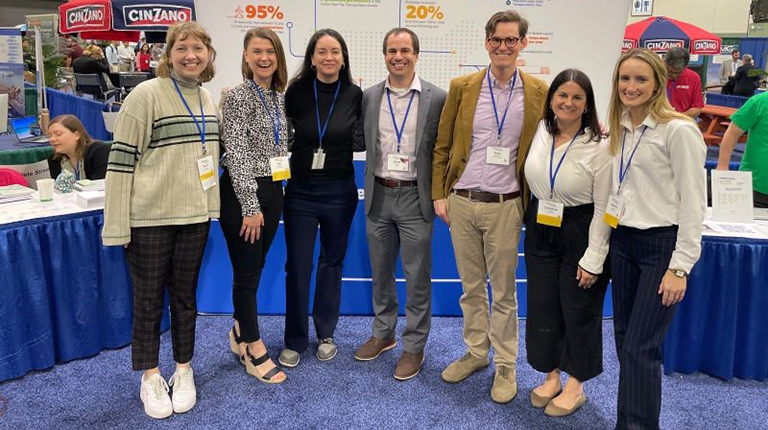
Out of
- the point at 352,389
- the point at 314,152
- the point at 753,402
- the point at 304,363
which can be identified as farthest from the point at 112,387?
the point at 753,402

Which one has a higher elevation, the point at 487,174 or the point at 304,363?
the point at 487,174

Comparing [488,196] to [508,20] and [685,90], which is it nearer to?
[508,20]

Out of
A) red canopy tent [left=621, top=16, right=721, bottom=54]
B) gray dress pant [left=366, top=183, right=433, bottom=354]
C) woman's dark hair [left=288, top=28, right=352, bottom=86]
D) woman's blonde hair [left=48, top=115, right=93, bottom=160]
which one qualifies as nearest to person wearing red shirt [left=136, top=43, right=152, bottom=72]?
woman's blonde hair [left=48, top=115, right=93, bottom=160]

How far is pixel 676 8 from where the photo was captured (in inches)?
684

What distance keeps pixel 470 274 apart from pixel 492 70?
883 mm

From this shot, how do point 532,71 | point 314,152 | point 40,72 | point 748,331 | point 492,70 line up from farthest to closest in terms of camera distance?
1. point 40,72
2. point 532,71
3. point 748,331
4. point 314,152
5. point 492,70

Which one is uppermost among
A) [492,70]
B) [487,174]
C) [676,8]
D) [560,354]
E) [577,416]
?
[676,8]

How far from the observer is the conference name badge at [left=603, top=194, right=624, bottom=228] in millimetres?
1906

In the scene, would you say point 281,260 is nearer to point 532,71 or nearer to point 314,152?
point 314,152

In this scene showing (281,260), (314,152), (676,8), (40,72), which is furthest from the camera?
(676,8)

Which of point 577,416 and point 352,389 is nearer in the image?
point 577,416

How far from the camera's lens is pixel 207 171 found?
2.22 metres

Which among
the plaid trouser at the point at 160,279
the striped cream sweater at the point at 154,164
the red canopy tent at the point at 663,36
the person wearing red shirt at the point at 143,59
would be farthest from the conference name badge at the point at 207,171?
the person wearing red shirt at the point at 143,59

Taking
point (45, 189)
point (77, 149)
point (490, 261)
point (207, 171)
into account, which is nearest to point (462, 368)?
point (490, 261)
